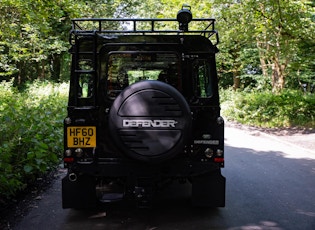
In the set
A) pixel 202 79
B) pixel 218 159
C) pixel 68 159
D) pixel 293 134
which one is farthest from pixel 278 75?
pixel 68 159

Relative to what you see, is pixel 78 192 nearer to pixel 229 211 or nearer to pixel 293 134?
pixel 229 211

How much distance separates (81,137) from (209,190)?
1.83m

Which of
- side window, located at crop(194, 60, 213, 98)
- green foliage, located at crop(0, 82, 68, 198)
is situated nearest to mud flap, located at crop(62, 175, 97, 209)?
green foliage, located at crop(0, 82, 68, 198)

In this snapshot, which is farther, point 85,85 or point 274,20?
point 274,20

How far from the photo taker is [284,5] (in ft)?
41.6

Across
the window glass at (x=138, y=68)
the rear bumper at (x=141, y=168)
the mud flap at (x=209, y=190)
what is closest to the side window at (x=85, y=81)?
the window glass at (x=138, y=68)

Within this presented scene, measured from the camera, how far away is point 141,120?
3.98 m

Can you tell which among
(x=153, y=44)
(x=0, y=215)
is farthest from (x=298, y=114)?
(x=0, y=215)

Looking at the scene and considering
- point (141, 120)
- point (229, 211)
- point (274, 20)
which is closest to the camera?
point (141, 120)

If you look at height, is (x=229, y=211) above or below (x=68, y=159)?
below

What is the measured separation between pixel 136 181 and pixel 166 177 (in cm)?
39

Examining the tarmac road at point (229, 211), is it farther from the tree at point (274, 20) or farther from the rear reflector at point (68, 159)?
the tree at point (274, 20)

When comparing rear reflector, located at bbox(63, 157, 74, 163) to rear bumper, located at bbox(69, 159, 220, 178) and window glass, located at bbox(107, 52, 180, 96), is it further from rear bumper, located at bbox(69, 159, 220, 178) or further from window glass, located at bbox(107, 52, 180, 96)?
window glass, located at bbox(107, 52, 180, 96)

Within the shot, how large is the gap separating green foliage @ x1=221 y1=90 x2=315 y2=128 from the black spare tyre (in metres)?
12.7
